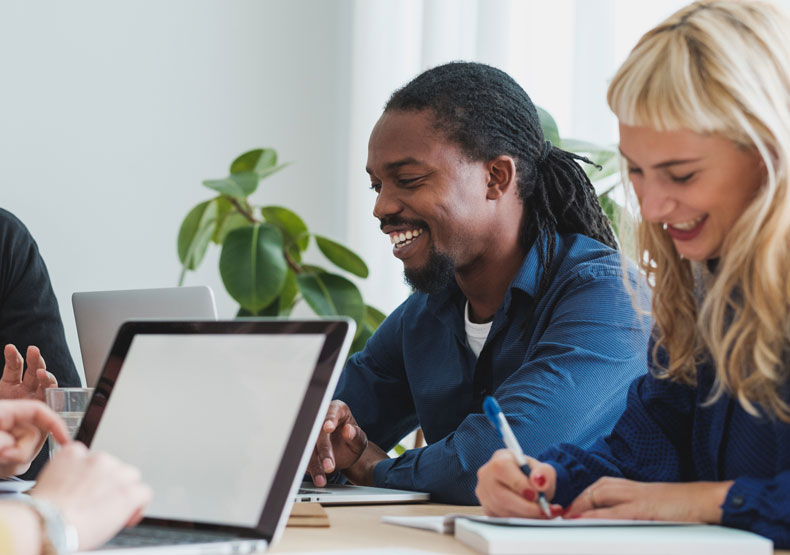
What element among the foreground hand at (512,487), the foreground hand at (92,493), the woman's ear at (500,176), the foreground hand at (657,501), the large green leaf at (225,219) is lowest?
the large green leaf at (225,219)

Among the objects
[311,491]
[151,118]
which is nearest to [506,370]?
[311,491]

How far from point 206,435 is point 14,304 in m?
1.40

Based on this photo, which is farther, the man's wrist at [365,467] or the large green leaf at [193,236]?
the large green leaf at [193,236]

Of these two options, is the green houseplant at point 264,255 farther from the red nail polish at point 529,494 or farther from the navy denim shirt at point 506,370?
the red nail polish at point 529,494

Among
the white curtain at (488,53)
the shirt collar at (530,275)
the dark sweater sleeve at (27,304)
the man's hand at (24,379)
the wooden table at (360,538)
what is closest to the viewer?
the wooden table at (360,538)

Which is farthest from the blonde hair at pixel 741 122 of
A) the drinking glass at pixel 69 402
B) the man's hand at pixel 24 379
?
the man's hand at pixel 24 379

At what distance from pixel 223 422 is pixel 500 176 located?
94 centimetres

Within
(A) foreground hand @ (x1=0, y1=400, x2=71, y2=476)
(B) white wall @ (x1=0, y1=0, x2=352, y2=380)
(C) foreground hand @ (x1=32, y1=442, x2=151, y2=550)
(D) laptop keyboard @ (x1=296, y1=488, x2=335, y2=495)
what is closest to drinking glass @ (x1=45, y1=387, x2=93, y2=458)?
(A) foreground hand @ (x1=0, y1=400, x2=71, y2=476)

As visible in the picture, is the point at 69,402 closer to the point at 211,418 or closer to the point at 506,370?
the point at 211,418

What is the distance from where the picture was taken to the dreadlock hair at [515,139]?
1.68 meters

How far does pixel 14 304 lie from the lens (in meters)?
2.13

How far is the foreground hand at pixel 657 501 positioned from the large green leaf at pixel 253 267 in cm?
163

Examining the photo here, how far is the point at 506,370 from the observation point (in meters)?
1.60

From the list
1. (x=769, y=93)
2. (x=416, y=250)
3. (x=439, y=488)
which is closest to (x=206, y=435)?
(x=439, y=488)
